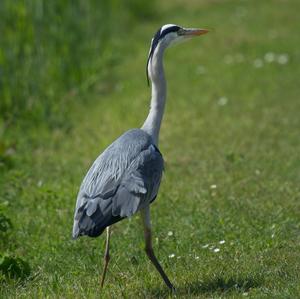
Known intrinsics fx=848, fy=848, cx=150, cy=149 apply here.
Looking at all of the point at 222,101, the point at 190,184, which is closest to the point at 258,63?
the point at 222,101

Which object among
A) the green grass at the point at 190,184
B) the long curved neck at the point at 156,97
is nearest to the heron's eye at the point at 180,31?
the long curved neck at the point at 156,97

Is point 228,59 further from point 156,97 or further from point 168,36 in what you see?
point 156,97

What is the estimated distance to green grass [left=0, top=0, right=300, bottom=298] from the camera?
544 centimetres

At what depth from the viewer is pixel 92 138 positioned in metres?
9.85

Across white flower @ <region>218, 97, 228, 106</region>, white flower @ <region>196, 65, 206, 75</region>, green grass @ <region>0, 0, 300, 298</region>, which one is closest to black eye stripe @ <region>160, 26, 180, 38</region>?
green grass @ <region>0, 0, 300, 298</region>

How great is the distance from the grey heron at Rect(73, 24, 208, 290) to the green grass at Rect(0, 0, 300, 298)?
43cm

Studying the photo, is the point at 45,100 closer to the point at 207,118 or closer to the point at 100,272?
the point at 207,118

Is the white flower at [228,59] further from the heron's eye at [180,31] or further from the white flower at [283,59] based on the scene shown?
the heron's eye at [180,31]

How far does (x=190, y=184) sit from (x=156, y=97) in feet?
6.86

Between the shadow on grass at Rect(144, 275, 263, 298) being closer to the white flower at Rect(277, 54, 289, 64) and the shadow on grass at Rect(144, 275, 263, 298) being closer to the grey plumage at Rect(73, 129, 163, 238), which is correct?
the grey plumage at Rect(73, 129, 163, 238)

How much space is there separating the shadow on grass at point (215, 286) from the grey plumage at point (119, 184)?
21.1 inches

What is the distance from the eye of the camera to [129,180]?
529 cm

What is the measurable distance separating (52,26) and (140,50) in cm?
389

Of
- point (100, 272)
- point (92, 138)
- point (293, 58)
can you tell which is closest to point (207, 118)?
point (92, 138)
